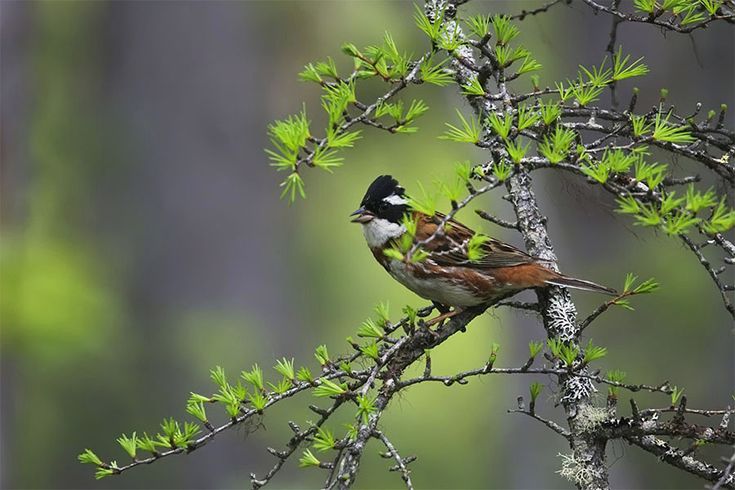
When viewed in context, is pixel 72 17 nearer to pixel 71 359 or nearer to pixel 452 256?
pixel 71 359

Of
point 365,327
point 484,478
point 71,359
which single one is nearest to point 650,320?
point 484,478

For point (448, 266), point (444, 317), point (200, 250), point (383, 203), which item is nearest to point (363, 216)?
point (383, 203)

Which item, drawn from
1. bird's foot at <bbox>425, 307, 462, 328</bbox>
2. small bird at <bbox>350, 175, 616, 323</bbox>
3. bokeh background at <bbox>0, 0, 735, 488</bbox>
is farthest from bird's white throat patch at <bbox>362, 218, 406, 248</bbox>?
bokeh background at <bbox>0, 0, 735, 488</bbox>

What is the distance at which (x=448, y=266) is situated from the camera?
3209 mm

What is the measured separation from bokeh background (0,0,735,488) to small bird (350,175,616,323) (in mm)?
4487

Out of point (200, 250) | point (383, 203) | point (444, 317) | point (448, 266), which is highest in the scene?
point (383, 203)

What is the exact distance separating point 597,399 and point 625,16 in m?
1.16

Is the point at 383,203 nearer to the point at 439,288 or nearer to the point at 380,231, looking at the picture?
the point at 380,231

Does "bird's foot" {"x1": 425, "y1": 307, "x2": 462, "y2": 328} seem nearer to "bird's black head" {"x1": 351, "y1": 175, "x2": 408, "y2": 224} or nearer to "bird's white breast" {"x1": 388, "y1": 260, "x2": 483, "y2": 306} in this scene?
"bird's white breast" {"x1": 388, "y1": 260, "x2": 483, "y2": 306}

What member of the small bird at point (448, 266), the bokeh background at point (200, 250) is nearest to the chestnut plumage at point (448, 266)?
the small bird at point (448, 266)

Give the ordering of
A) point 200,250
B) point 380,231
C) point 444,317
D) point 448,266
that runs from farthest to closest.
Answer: point 200,250
point 380,231
point 448,266
point 444,317

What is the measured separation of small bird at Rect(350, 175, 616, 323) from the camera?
124 inches

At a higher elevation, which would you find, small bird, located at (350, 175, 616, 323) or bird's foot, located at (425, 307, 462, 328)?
small bird, located at (350, 175, 616, 323)

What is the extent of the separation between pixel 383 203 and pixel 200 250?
565 centimetres
